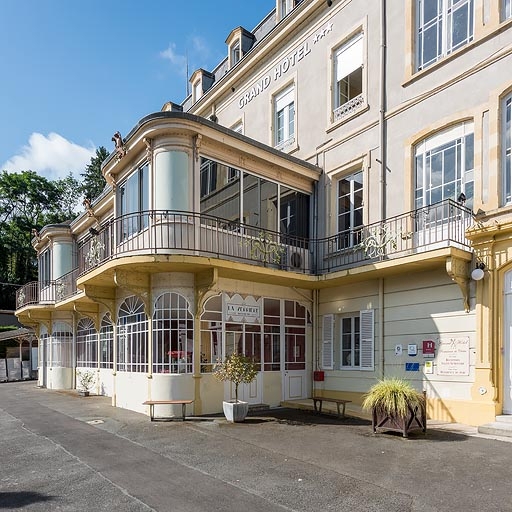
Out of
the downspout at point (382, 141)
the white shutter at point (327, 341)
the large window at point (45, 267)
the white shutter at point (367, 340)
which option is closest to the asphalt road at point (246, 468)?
the white shutter at point (367, 340)

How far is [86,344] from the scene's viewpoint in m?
18.1

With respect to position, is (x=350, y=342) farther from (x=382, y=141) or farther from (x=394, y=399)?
(x=382, y=141)

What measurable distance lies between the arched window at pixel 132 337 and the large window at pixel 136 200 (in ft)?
6.28

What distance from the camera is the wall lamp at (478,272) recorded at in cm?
954

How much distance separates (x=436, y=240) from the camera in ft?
34.6

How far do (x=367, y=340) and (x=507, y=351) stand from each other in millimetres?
3417

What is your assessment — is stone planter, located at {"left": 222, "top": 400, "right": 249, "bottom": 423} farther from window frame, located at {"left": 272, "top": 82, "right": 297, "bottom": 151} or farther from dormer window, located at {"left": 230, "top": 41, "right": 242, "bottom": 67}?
dormer window, located at {"left": 230, "top": 41, "right": 242, "bottom": 67}

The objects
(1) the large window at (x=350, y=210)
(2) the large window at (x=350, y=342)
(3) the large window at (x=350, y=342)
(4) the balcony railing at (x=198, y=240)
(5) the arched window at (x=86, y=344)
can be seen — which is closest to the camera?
(4) the balcony railing at (x=198, y=240)

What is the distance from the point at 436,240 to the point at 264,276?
3.93 metres

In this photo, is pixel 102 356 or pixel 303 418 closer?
pixel 303 418

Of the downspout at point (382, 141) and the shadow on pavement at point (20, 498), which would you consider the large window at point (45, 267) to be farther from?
the shadow on pavement at point (20, 498)

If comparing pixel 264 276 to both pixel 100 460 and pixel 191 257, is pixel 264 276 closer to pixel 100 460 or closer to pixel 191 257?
pixel 191 257

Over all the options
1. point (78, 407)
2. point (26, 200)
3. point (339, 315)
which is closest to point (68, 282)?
point (78, 407)

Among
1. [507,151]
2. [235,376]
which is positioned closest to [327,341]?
[235,376]
